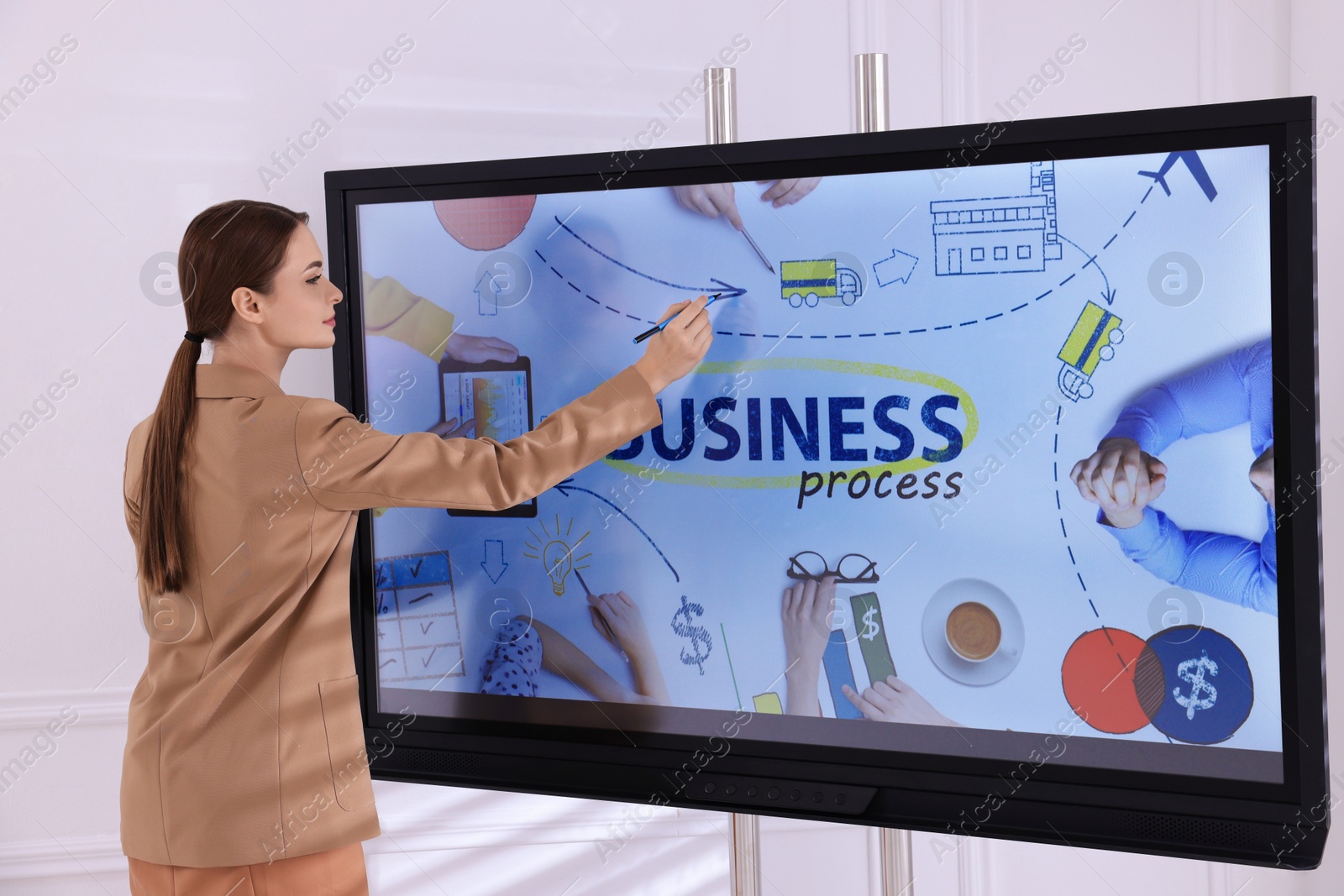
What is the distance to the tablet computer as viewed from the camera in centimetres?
183

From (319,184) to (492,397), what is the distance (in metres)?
0.82

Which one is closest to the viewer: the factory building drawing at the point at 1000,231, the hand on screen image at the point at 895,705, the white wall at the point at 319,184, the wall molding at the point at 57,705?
the factory building drawing at the point at 1000,231

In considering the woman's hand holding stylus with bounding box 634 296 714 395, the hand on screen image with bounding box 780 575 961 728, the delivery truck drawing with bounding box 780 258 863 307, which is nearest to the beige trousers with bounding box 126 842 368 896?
the hand on screen image with bounding box 780 575 961 728

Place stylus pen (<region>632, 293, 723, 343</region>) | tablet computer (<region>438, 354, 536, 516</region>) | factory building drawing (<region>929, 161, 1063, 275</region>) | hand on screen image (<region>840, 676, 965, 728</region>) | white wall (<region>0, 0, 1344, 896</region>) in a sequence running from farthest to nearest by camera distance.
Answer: white wall (<region>0, 0, 1344, 896</region>) → tablet computer (<region>438, 354, 536, 516</region>) → stylus pen (<region>632, 293, 723, 343</region>) → hand on screen image (<region>840, 676, 965, 728</region>) → factory building drawing (<region>929, 161, 1063, 275</region>)

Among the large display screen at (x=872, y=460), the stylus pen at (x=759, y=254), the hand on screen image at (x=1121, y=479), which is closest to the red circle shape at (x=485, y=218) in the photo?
the large display screen at (x=872, y=460)

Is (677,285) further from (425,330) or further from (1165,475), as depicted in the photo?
(1165,475)

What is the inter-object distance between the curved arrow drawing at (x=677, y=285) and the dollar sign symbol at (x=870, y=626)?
56 cm

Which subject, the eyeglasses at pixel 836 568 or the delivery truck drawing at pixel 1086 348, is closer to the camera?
the delivery truck drawing at pixel 1086 348

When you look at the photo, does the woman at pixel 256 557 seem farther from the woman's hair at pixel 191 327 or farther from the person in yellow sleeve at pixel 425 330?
the person in yellow sleeve at pixel 425 330

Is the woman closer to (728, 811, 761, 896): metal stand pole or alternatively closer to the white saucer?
the white saucer

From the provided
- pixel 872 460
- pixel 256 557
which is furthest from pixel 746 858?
pixel 256 557

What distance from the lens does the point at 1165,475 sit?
1439 millimetres

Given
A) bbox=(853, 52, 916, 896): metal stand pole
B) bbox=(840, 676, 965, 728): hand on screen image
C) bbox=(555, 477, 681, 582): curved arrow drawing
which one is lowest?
bbox=(840, 676, 965, 728): hand on screen image

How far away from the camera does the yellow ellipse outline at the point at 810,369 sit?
1562 millimetres
